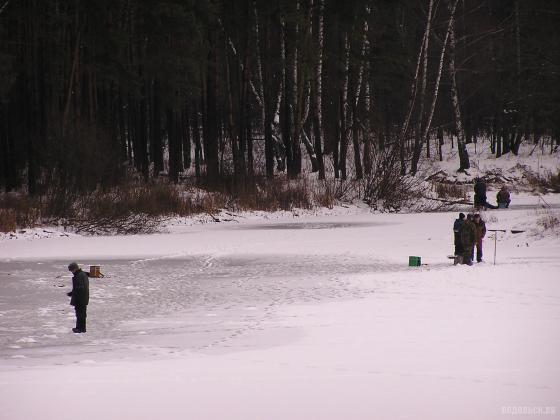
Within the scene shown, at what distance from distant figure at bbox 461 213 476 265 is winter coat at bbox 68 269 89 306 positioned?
32.4 feet

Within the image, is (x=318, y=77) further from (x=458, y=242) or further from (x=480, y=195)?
(x=458, y=242)

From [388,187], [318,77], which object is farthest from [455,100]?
[388,187]

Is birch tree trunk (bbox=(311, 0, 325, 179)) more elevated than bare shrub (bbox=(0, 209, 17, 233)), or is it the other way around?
birch tree trunk (bbox=(311, 0, 325, 179))

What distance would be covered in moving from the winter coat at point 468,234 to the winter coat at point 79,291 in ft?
32.3

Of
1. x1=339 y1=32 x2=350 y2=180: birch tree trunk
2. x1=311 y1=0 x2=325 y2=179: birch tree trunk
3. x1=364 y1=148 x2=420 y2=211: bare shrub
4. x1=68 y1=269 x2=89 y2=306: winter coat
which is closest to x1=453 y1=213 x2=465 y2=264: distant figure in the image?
x1=68 y1=269 x2=89 y2=306: winter coat

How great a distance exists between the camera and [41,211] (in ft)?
93.0

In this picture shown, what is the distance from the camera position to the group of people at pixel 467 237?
18.9 metres

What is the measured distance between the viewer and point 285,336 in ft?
37.8

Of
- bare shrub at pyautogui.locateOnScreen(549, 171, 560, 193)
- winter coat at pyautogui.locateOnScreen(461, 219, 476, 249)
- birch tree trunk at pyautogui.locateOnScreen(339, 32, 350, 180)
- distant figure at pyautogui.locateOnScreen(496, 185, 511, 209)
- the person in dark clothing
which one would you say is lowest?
the person in dark clothing

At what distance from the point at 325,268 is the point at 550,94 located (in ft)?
48.7

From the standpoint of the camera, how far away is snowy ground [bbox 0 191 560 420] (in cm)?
814

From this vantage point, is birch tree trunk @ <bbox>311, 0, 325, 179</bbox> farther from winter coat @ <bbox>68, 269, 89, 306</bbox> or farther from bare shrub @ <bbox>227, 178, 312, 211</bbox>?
winter coat @ <bbox>68, 269, 89, 306</bbox>

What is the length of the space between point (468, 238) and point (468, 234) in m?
0.15

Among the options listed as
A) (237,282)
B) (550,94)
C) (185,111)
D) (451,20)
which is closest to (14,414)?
(237,282)
